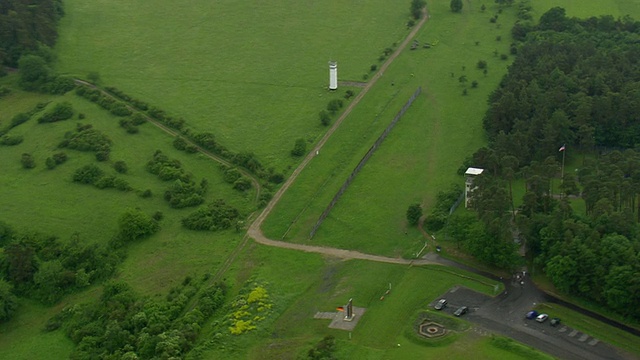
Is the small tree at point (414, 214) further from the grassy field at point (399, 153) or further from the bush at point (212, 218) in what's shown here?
the bush at point (212, 218)

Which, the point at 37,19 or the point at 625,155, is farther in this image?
the point at 37,19

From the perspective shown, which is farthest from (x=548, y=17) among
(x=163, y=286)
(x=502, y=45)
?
(x=163, y=286)

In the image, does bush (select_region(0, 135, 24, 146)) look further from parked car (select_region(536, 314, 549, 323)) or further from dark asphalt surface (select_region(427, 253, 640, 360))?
parked car (select_region(536, 314, 549, 323))

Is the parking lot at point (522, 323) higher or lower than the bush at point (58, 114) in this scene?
lower

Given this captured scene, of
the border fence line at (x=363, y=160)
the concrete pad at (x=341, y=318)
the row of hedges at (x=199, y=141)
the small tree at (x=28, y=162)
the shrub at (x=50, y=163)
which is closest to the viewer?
the concrete pad at (x=341, y=318)

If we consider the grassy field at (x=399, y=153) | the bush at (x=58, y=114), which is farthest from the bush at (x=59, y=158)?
the grassy field at (x=399, y=153)

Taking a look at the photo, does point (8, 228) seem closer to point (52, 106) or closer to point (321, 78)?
point (52, 106)

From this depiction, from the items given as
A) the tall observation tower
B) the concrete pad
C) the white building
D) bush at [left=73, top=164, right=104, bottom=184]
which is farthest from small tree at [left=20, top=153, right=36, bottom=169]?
the white building
